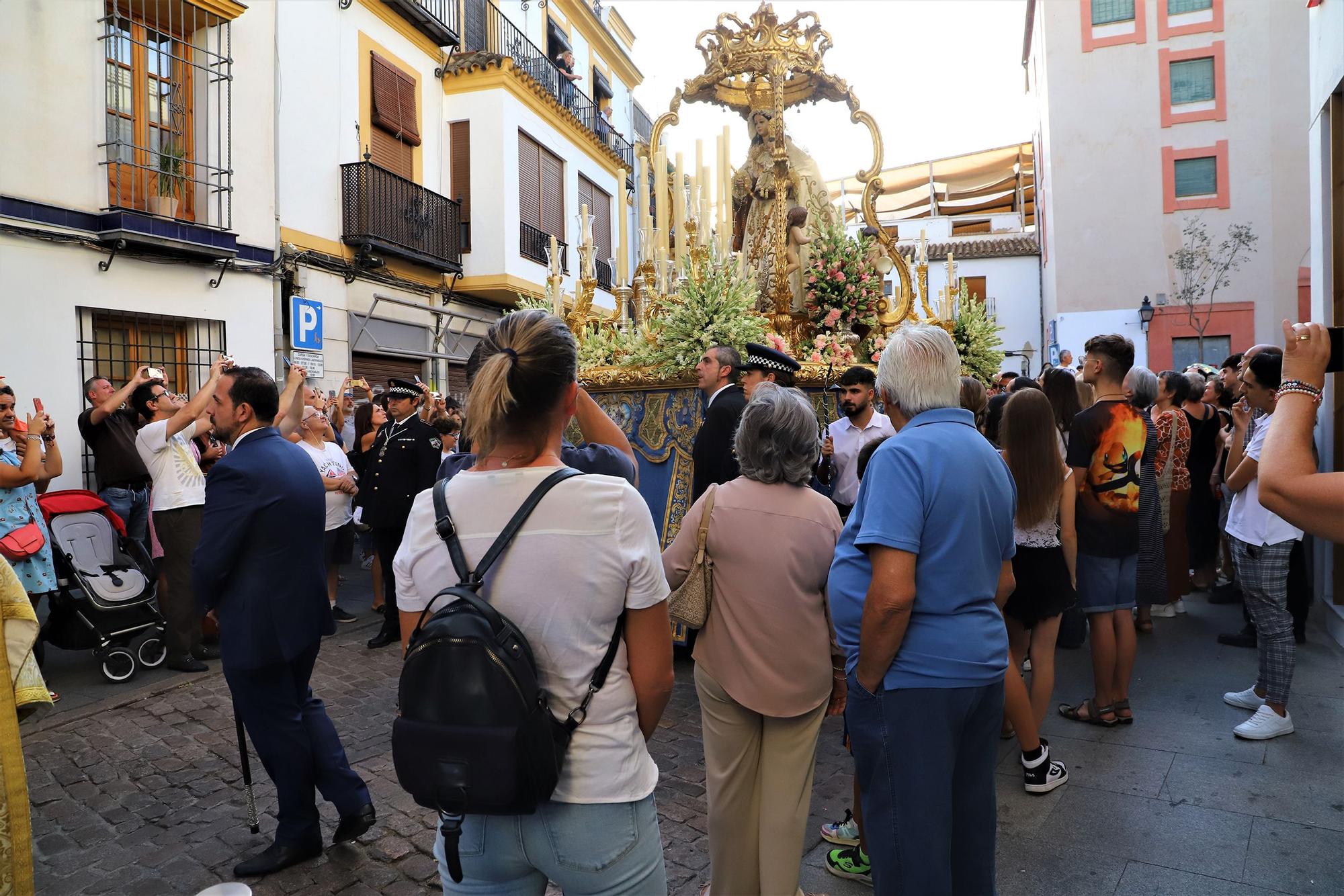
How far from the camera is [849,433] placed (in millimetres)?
5715

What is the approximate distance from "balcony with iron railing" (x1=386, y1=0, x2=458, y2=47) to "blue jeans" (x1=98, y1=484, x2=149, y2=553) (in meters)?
10.4

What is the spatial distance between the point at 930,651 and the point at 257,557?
245 centimetres

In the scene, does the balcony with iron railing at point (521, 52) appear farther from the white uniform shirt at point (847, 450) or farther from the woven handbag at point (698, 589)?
the woven handbag at point (698, 589)

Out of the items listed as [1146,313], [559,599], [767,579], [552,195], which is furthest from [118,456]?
[1146,313]

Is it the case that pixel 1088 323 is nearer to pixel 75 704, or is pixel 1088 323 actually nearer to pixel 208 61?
pixel 208 61

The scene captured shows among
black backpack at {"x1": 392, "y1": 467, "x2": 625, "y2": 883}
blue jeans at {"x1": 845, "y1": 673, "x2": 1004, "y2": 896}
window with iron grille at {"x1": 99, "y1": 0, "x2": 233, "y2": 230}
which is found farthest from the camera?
window with iron grille at {"x1": 99, "y1": 0, "x2": 233, "y2": 230}

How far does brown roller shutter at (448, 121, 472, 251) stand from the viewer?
1592cm

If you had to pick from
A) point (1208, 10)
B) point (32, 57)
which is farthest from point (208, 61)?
point (1208, 10)

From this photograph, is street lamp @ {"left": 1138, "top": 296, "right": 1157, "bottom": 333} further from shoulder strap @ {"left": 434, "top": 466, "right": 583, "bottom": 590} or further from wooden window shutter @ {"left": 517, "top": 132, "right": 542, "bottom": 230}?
shoulder strap @ {"left": 434, "top": 466, "right": 583, "bottom": 590}

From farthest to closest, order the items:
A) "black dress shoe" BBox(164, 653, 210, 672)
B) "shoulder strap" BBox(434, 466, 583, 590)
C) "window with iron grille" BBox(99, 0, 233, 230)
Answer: "window with iron grille" BBox(99, 0, 233, 230), "black dress shoe" BBox(164, 653, 210, 672), "shoulder strap" BBox(434, 466, 583, 590)

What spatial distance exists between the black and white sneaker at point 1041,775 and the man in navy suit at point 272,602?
283 cm

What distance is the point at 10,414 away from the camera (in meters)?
5.29

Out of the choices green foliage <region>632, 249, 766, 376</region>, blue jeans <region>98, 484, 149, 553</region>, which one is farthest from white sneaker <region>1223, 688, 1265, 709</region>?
blue jeans <region>98, 484, 149, 553</region>

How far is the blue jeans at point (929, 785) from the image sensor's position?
2227mm
